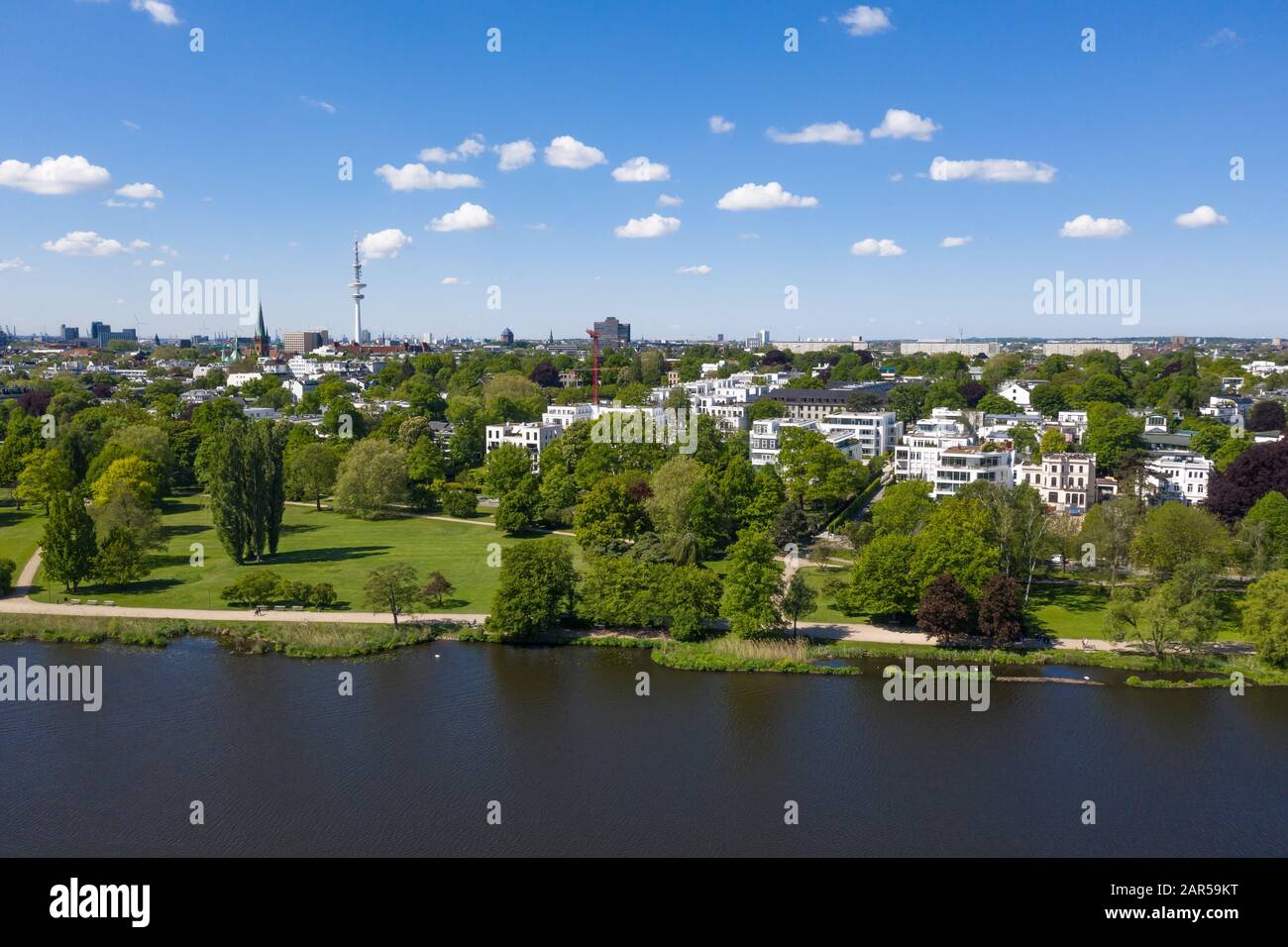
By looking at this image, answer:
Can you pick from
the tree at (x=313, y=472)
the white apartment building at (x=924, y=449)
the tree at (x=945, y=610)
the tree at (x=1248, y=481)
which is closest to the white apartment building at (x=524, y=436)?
the tree at (x=313, y=472)

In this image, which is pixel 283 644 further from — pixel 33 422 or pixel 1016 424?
pixel 1016 424

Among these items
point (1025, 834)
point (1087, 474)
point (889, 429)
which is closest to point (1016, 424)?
point (889, 429)

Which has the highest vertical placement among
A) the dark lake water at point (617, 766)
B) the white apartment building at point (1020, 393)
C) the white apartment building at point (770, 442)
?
the white apartment building at point (1020, 393)

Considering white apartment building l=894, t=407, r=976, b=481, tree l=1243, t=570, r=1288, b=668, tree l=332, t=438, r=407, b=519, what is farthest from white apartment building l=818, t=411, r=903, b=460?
tree l=1243, t=570, r=1288, b=668

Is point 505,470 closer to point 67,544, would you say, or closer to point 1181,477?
point 67,544

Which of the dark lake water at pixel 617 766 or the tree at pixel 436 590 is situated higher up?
the tree at pixel 436 590

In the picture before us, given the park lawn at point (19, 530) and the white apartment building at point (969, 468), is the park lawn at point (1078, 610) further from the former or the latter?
the park lawn at point (19, 530)
